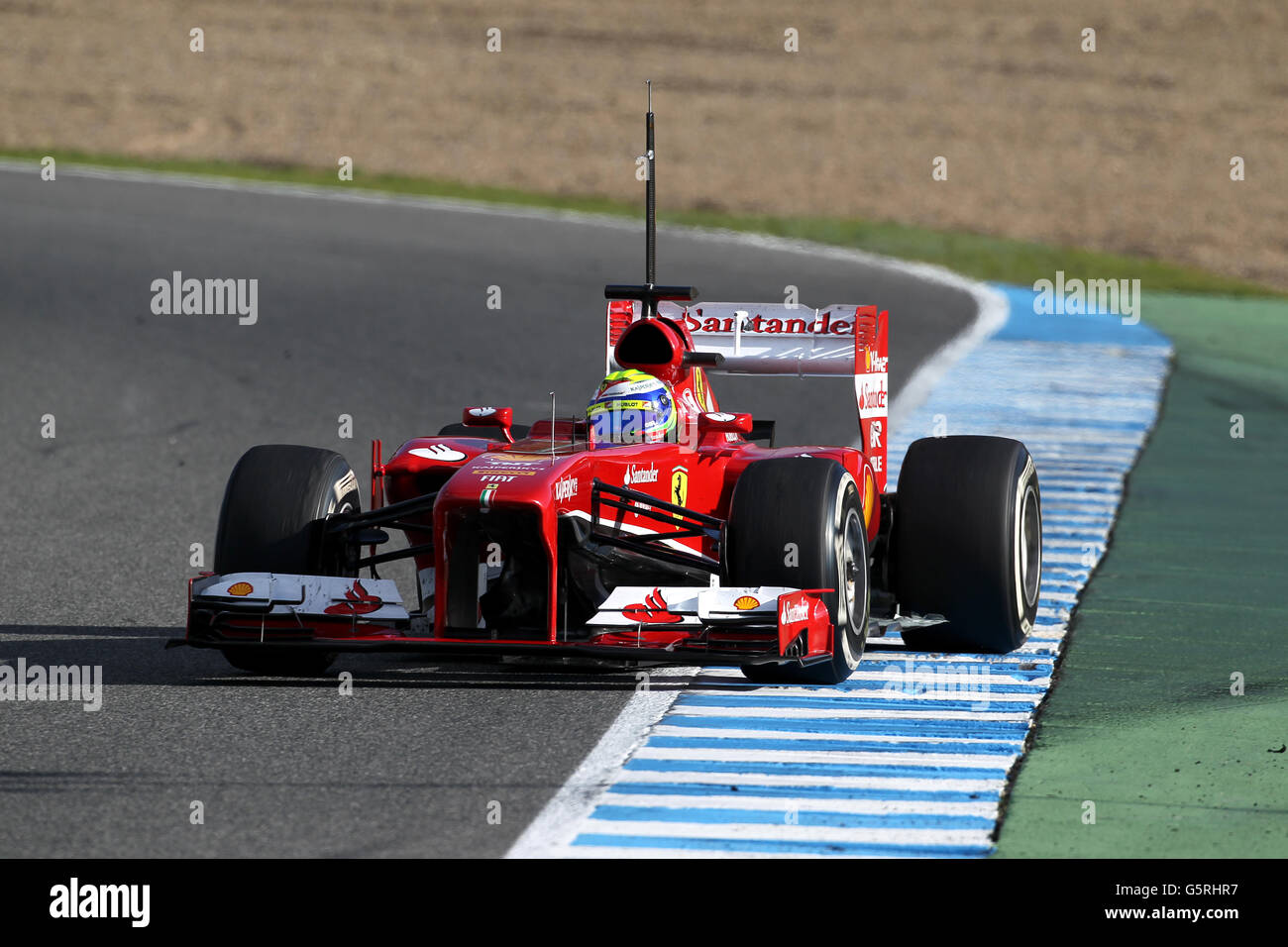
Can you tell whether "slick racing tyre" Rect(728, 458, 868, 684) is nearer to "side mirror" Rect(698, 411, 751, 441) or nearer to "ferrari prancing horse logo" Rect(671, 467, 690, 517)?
"ferrari prancing horse logo" Rect(671, 467, 690, 517)

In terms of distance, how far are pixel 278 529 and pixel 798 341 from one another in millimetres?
2674

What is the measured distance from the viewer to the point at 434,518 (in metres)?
7.68

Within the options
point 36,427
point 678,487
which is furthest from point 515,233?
point 678,487

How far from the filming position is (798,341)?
9.48 m

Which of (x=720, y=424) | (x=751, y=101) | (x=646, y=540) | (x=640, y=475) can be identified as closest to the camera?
(x=646, y=540)

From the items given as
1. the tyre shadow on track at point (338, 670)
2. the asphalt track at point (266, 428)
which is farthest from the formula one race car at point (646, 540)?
the asphalt track at point (266, 428)

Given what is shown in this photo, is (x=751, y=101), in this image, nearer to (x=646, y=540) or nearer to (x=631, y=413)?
(x=631, y=413)

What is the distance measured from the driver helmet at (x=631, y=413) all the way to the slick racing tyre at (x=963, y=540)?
1.04m

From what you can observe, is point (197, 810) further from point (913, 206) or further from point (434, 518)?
point (913, 206)

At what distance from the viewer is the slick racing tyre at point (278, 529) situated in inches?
318

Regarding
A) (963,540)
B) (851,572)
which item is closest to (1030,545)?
(963,540)

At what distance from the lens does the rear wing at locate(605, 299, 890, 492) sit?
9.26 meters

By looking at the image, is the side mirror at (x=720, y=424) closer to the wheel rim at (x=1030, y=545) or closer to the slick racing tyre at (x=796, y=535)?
the slick racing tyre at (x=796, y=535)
